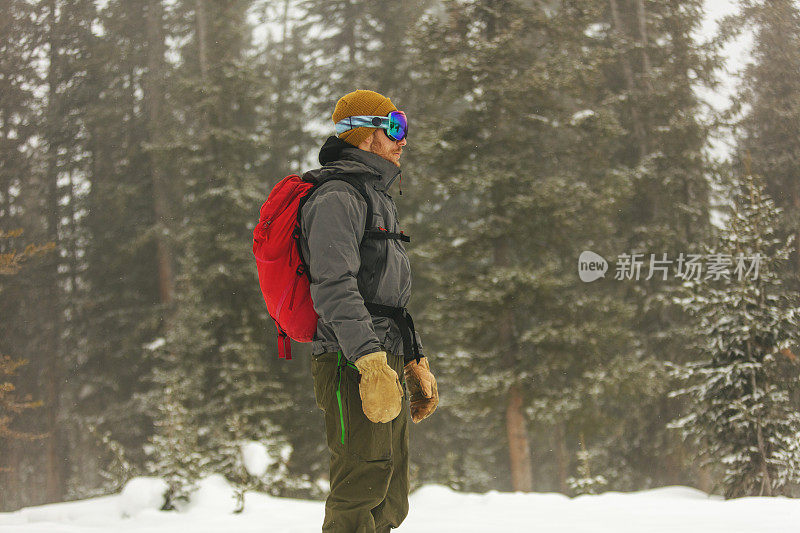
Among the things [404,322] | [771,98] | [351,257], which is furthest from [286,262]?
[771,98]

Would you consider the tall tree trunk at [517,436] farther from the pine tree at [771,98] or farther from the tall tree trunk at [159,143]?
the tall tree trunk at [159,143]

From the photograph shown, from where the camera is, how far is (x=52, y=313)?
614 inches

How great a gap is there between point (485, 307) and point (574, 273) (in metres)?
2.81

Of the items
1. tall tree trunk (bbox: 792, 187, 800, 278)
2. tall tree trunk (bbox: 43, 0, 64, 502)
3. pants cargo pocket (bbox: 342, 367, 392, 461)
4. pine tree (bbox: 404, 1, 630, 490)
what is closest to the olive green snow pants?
pants cargo pocket (bbox: 342, 367, 392, 461)

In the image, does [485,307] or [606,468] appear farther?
[606,468]

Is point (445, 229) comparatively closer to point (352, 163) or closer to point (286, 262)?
point (352, 163)

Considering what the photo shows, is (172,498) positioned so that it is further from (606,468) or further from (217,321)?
(606,468)

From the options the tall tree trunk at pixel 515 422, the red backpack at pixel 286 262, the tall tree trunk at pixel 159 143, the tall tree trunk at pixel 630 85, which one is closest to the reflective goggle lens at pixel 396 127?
the red backpack at pixel 286 262

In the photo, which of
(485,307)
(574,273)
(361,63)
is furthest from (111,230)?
(574,273)

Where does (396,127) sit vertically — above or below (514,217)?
→ above

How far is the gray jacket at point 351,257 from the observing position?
2.36 m

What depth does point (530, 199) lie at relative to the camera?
11953 millimetres

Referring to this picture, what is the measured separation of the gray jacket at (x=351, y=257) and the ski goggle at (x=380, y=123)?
8 centimetres

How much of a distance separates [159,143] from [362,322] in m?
14.9
